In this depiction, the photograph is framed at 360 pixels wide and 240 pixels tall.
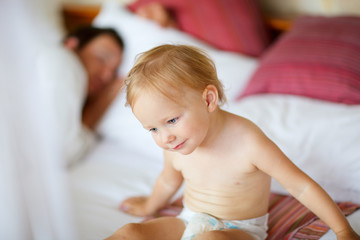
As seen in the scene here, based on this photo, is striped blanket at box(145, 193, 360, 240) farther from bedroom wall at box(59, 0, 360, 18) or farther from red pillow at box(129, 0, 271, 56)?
bedroom wall at box(59, 0, 360, 18)

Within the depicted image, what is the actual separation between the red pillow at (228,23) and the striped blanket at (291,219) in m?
0.92

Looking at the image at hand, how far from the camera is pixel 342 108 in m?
1.19

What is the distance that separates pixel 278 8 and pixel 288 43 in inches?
20.5

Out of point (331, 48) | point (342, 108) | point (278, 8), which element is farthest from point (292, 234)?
point (278, 8)

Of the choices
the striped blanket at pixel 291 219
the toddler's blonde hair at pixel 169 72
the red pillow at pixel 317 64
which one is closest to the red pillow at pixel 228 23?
the red pillow at pixel 317 64

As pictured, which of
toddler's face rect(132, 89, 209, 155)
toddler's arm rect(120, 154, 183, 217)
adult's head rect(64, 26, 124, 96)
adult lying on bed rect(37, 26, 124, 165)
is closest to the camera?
toddler's face rect(132, 89, 209, 155)

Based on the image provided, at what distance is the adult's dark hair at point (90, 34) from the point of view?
1.75 m

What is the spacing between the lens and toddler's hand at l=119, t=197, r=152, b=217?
1.05 m

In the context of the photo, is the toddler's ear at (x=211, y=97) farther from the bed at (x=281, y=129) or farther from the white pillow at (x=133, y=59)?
the white pillow at (x=133, y=59)

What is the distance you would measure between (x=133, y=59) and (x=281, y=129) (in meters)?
0.77

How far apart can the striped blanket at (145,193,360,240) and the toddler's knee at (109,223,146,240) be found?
0.19 metres

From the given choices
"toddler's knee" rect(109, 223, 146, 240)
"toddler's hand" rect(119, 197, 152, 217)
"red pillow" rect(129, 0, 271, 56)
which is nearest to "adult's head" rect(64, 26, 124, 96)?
"red pillow" rect(129, 0, 271, 56)

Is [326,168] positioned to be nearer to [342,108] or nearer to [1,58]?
[342,108]

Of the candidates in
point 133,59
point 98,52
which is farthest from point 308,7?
point 98,52
